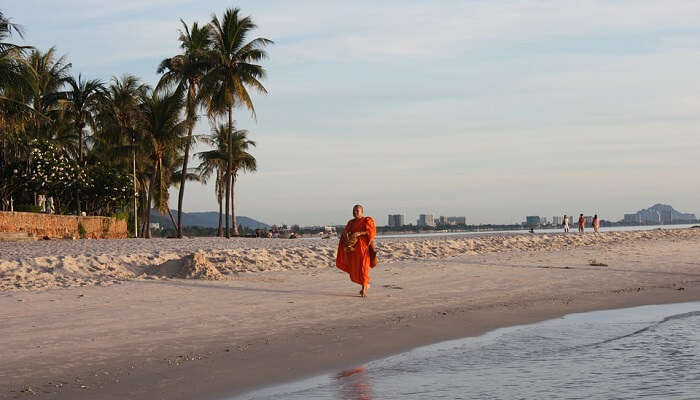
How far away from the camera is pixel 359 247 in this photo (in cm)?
1227

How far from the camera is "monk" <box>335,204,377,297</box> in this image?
12148 millimetres

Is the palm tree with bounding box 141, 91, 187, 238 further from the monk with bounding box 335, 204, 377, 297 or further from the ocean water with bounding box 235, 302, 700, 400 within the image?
the ocean water with bounding box 235, 302, 700, 400

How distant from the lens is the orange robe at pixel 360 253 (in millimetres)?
12141

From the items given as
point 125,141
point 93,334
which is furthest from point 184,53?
point 93,334

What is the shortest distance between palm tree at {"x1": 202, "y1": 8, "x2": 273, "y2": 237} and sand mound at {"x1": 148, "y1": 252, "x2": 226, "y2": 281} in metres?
24.7

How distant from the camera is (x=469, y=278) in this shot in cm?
1538

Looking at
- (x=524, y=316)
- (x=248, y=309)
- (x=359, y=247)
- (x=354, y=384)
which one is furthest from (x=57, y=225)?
(x=354, y=384)

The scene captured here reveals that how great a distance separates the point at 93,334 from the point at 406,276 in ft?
26.5

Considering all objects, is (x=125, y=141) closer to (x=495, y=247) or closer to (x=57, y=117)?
(x=57, y=117)

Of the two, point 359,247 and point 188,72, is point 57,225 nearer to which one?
point 188,72

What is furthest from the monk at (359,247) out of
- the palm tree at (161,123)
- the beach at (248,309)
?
the palm tree at (161,123)

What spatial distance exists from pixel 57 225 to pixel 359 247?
22.7m

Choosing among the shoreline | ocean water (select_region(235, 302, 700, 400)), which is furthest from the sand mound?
ocean water (select_region(235, 302, 700, 400))

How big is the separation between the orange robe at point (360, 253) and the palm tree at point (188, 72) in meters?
29.2
